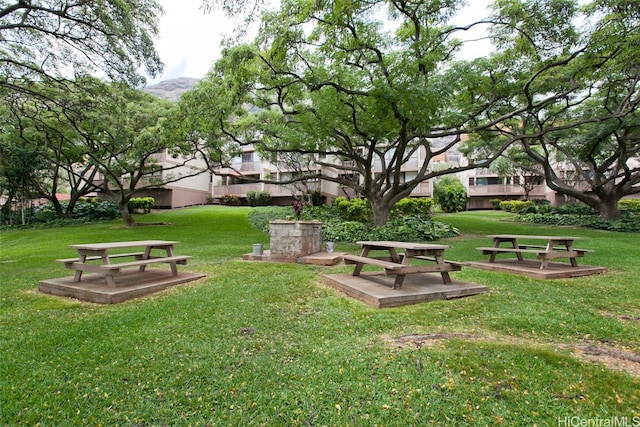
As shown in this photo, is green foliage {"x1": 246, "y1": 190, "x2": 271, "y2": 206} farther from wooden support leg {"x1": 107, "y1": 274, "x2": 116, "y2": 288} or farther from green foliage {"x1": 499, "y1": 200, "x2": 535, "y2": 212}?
wooden support leg {"x1": 107, "y1": 274, "x2": 116, "y2": 288}

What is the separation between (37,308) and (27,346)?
4.93 ft

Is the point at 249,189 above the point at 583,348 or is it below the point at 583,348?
above

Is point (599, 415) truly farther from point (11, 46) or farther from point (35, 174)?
point (35, 174)

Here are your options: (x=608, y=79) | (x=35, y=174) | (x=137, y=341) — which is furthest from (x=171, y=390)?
(x=35, y=174)

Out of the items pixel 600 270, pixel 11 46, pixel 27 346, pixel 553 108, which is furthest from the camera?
pixel 553 108

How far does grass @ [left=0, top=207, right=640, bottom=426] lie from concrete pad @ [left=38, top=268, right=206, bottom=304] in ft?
0.52

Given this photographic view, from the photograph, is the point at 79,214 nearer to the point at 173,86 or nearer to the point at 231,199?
the point at 231,199

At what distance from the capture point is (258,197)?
92.0 feet

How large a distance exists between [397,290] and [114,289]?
406 centimetres

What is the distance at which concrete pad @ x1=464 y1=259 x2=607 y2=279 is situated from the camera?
5659mm

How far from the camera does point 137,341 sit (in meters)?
3.06

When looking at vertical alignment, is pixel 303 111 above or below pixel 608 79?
below

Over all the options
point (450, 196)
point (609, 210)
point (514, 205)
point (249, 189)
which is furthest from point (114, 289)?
point (514, 205)

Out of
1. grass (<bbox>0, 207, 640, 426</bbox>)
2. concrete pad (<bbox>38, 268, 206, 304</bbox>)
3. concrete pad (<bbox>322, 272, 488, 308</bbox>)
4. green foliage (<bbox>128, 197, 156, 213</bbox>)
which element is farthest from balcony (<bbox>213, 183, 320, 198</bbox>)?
grass (<bbox>0, 207, 640, 426</bbox>)
